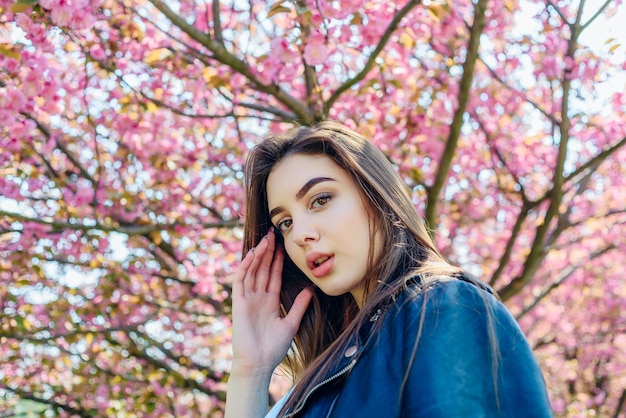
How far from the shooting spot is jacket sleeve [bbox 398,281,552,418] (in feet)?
3.91

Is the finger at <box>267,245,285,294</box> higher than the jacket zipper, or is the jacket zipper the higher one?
the finger at <box>267,245,285,294</box>

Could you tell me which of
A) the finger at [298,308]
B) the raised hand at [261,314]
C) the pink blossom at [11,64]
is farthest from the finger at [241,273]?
the pink blossom at [11,64]

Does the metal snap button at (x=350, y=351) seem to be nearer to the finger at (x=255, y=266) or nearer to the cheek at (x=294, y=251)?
the cheek at (x=294, y=251)

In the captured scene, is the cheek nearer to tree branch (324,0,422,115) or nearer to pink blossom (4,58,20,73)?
tree branch (324,0,422,115)

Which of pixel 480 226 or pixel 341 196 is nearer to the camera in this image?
pixel 341 196

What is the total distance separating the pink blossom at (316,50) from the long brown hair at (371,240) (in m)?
1.15

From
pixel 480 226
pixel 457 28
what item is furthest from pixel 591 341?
pixel 457 28

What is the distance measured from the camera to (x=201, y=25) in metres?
3.80

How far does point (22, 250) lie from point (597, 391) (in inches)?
273

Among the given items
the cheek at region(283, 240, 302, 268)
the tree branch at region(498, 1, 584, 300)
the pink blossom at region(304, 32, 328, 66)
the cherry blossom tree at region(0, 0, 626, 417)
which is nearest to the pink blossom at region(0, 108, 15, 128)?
the cherry blossom tree at region(0, 0, 626, 417)

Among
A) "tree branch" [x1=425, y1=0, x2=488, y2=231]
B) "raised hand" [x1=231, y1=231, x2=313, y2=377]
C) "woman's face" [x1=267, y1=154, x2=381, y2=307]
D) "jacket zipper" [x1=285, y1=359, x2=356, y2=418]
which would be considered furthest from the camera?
"tree branch" [x1=425, y1=0, x2=488, y2=231]

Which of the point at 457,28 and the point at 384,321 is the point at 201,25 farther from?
the point at 384,321

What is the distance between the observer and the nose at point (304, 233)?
1.70m

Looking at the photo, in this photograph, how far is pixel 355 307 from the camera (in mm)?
1967
